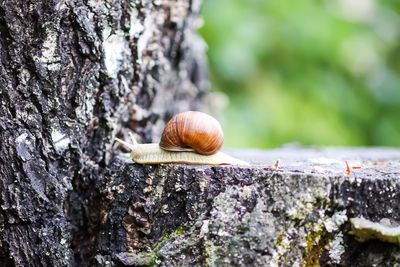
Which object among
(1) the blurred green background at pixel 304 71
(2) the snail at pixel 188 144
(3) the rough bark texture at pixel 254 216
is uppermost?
(1) the blurred green background at pixel 304 71

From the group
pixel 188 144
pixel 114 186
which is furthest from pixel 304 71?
pixel 114 186

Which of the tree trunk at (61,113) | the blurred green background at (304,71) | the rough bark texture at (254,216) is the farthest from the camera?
the blurred green background at (304,71)

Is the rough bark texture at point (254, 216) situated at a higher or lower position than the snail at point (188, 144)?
lower

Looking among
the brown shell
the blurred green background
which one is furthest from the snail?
the blurred green background

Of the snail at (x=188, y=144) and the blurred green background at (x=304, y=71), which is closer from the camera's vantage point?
the snail at (x=188, y=144)

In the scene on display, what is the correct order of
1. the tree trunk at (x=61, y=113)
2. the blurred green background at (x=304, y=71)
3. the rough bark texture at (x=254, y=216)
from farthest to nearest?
1. the blurred green background at (x=304, y=71)
2. the tree trunk at (x=61, y=113)
3. the rough bark texture at (x=254, y=216)

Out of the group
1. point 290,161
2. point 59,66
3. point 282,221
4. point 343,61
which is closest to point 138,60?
point 59,66

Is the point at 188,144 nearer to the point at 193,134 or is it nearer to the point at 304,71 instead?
the point at 193,134

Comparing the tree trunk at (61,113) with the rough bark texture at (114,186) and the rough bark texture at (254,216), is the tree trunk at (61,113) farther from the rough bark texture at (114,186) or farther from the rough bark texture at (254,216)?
the rough bark texture at (254,216)

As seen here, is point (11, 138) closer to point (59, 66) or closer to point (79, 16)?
point (59, 66)

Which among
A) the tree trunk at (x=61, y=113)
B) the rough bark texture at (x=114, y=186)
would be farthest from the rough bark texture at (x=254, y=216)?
the tree trunk at (x=61, y=113)
